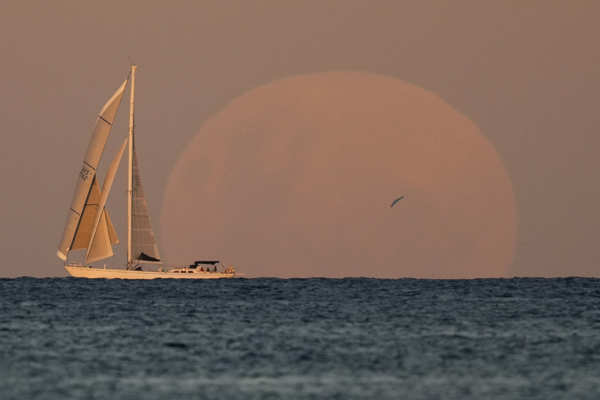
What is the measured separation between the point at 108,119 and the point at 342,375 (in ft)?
350

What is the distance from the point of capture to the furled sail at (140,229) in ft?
511

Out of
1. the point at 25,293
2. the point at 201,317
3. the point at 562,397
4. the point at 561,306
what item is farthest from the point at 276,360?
the point at 25,293

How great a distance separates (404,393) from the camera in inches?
1727

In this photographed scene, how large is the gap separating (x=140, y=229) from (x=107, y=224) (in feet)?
13.7

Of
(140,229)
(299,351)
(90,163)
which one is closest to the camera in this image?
(299,351)

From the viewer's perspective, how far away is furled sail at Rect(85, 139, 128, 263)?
15162 cm

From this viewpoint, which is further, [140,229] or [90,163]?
[140,229]

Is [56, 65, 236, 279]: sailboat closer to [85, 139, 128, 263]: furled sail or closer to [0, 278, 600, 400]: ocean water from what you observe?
[85, 139, 128, 263]: furled sail

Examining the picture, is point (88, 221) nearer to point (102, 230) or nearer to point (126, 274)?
point (102, 230)

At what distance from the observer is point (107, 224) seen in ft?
509

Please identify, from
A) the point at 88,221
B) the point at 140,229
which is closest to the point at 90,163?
the point at 88,221

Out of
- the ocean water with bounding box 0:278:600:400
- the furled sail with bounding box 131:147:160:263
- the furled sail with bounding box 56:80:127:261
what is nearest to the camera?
the ocean water with bounding box 0:278:600:400

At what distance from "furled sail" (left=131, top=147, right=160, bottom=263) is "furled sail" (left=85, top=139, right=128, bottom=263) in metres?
3.35

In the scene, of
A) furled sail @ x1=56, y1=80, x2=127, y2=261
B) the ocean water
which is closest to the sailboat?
furled sail @ x1=56, y1=80, x2=127, y2=261
